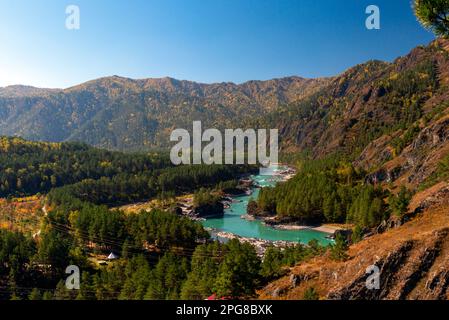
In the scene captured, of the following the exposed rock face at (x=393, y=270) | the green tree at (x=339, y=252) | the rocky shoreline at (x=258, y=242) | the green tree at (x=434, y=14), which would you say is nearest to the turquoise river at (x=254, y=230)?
the rocky shoreline at (x=258, y=242)

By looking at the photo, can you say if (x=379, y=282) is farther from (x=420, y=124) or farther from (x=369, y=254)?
(x=420, y=124)

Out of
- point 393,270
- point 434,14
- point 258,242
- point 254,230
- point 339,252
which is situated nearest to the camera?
point 434,14

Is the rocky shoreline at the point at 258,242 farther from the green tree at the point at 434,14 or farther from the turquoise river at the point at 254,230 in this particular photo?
the green tree at the point at 434,14

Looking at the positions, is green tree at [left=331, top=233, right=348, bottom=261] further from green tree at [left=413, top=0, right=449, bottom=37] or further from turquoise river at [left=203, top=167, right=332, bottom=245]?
turquoise river at [left=203, top=167, right=332, bottom=245]

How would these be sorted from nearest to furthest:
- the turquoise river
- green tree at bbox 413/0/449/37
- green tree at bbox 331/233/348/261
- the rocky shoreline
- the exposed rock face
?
green tree at bbox 413/0/449/37
the exposed rock face
green tree at bbox 331/233/348/261
the rocky shoreline
the turquoise river

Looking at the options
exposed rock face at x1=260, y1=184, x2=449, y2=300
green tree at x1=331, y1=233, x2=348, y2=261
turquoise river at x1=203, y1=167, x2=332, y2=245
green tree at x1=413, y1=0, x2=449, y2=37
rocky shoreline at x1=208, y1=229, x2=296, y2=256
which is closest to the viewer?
green tree at x1=413, y1=0, x2=449, y2=37

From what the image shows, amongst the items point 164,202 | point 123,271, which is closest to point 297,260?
point 123,271

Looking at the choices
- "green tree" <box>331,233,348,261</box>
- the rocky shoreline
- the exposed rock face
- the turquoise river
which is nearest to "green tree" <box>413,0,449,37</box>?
the exposed rock face

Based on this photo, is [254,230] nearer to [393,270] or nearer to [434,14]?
[393,270]

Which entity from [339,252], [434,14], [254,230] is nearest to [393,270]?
[339,252]
